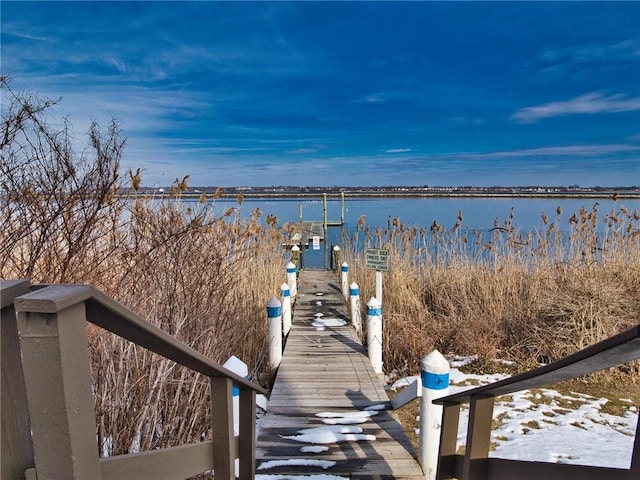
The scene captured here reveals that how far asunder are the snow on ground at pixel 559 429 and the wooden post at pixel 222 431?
2.91 metres

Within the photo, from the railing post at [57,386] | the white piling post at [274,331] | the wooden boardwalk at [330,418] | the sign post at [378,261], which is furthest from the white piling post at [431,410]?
the sign post at [378,261]

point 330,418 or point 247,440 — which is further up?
point 247,440

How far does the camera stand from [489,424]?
63.5 inches

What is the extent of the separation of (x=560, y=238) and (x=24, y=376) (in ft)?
28.4

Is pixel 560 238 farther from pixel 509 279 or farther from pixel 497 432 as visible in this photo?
pixel 497 432

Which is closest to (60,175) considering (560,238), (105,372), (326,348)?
(105,372)

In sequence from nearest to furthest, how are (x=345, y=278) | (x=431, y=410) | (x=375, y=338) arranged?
(x=431, y=410) < (x=375, y=338) < (x=345, y=278)

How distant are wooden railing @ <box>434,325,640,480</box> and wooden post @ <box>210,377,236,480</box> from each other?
89 centimetres

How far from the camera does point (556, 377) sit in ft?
3.97

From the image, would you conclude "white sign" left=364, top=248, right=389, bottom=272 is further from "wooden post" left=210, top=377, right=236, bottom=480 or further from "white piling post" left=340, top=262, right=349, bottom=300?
"wooden post" left=210, top=377, right=236, bottom=480

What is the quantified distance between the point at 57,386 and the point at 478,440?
1451mm

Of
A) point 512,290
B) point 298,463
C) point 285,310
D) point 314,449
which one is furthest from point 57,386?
point 512,290

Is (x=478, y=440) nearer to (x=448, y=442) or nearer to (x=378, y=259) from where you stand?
(x=448, y=442)

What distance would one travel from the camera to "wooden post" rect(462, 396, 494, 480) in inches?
61.2
